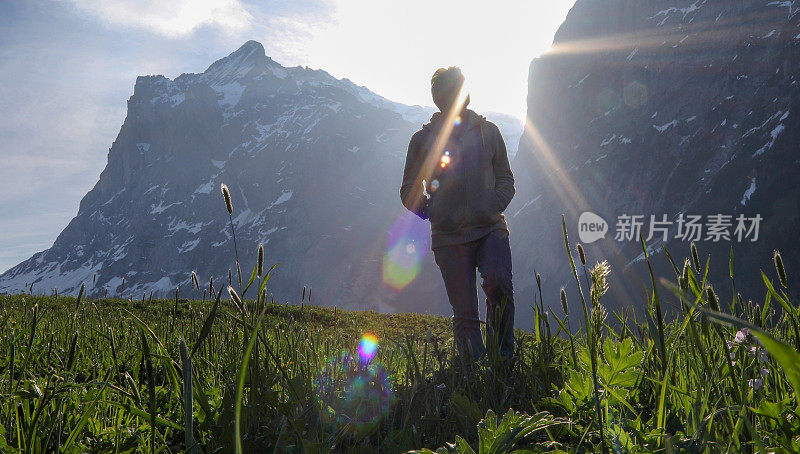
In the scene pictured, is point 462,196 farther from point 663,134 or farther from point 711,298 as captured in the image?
point 663,134

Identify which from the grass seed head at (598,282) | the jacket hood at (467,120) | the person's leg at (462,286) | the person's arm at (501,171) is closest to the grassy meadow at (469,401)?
the grass seed head at (598,282)

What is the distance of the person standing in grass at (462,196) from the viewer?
5.11 metres

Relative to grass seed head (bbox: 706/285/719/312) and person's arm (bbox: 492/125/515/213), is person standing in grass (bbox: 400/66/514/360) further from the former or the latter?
grass seed head (bbox: 706/285/719/312)

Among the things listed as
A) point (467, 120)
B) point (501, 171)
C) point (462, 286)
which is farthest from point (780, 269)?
point (467, 120)

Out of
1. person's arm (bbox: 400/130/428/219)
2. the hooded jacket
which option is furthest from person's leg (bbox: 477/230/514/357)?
person's arm (bbox: 400/130/428/219)

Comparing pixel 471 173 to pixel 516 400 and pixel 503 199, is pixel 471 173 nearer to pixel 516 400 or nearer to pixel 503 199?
pixel 503 199

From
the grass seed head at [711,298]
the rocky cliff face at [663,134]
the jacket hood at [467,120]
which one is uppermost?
→ the rocky cliff face at [663,134]

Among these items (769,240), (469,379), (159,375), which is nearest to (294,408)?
(469,379)

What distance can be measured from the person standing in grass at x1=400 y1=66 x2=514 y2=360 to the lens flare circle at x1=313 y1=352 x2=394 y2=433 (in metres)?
2.44

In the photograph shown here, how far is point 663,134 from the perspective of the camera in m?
120

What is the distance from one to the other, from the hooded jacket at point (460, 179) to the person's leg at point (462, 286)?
135 millimetres

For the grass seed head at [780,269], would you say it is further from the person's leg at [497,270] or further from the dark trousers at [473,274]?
the dark trousers at [473,274]

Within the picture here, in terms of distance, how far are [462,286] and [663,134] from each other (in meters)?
134

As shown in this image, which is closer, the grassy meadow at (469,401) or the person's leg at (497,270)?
the grassy meadow at (469,401)
